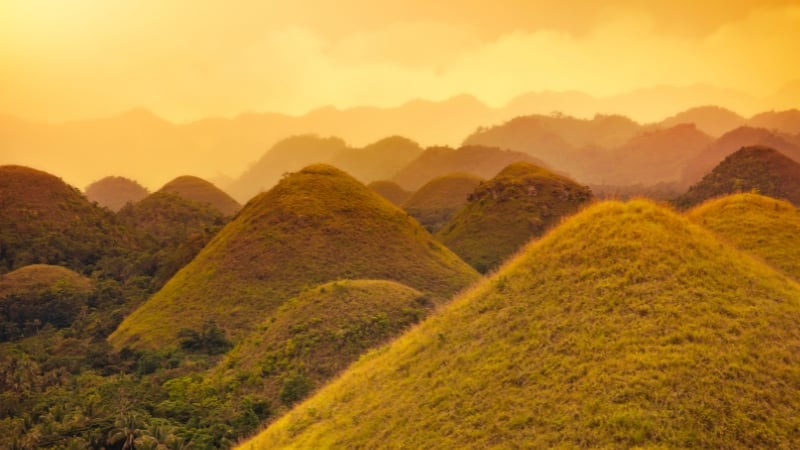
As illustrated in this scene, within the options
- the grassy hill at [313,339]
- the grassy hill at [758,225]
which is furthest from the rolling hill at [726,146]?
the grassy hill at [313,339]

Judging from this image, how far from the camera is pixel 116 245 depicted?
70.9 meters

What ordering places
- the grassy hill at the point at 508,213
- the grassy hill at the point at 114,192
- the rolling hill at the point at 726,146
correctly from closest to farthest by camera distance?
the grassy hill at the point at 508,213
the rolling hill at the point at 726,146
the grassy hill at the point at 114,192

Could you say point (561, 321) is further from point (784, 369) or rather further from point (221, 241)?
point (221, 241)

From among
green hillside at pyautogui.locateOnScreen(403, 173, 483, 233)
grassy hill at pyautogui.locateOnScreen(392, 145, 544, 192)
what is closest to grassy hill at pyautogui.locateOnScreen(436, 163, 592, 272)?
green hillside at pyautogui.locateOnScreen(403, 173, 483, 233)

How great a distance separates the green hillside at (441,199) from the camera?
97312 millimetres

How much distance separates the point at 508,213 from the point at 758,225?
39540 millimetres

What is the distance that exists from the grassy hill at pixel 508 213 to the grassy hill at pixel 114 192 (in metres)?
120

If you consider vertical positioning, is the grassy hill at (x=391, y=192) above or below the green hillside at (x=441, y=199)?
above

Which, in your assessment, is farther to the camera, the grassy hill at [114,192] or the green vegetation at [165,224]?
the grassy hill at [114,192]

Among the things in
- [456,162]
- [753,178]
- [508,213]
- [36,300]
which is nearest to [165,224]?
[36,300]

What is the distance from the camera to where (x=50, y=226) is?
2662 inches

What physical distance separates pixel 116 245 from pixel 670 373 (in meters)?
70.8

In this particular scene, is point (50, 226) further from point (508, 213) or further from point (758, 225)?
point (758, 225)

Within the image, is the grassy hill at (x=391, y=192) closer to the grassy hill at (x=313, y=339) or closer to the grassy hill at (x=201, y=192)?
the grassy hill at (x=201, y=192)
